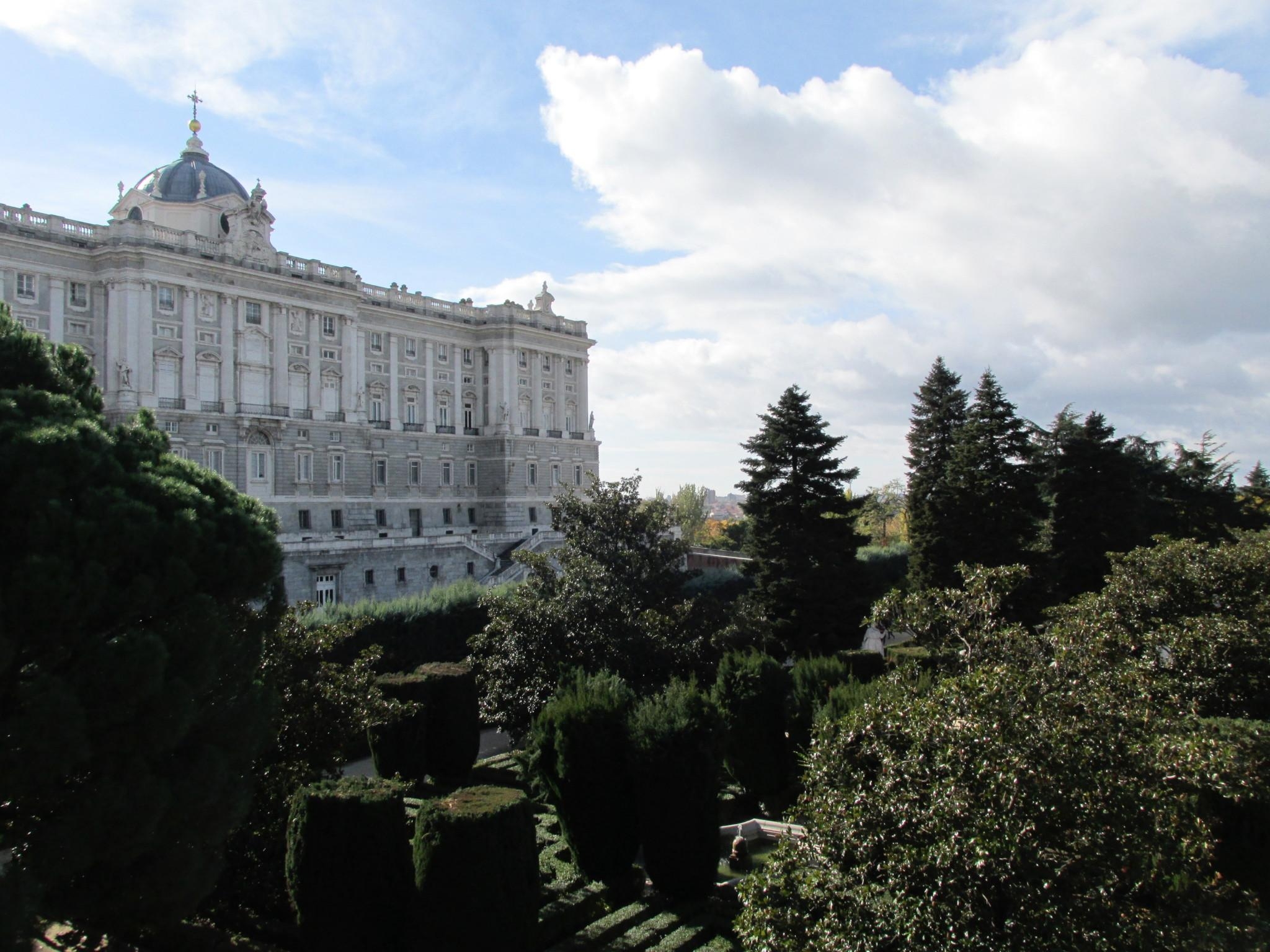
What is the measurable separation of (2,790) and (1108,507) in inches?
1390

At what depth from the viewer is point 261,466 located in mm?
47062

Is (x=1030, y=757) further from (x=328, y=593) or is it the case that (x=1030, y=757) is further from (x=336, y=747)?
(x=328, y=593)

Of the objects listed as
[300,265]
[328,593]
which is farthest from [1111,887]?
[300,265]

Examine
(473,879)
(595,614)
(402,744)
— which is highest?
(595,614)

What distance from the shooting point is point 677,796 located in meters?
14.7

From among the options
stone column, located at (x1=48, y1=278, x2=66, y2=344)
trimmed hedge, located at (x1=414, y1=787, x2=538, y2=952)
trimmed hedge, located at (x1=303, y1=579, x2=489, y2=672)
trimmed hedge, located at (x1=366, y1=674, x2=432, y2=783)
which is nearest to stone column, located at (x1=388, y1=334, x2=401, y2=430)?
stone column, located at (x1=48, y1=278, x2=66, y2=344)

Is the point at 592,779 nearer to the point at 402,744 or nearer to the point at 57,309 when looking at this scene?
the point at 402,744

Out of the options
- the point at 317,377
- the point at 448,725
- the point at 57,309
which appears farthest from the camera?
the point at 317,377

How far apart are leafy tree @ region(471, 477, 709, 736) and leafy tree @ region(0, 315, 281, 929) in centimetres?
963

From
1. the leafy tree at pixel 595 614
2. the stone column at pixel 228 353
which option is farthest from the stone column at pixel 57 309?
the leafy tree at pixel 595 614

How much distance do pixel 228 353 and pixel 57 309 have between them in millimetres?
7510

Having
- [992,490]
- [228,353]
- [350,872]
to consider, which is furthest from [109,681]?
[228,353]

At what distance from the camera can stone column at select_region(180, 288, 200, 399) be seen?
145ft

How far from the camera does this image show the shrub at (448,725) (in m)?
21.1
